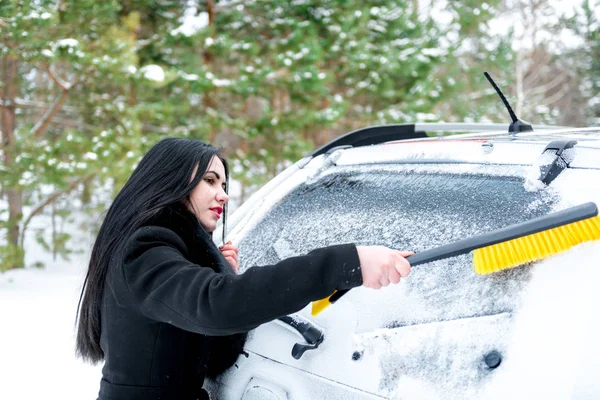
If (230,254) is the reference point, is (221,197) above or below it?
above

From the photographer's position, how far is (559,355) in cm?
128

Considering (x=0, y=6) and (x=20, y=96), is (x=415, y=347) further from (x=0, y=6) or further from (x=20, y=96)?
(x=20, y=96)

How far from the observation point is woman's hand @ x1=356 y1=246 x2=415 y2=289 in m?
1.39

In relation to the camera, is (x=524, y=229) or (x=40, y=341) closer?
(x=524, y=229)

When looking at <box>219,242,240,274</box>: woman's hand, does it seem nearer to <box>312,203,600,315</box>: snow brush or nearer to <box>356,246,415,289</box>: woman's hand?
<box>312,203,600,315</box>: snow brush

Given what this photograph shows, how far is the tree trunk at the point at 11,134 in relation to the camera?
9.22 meters

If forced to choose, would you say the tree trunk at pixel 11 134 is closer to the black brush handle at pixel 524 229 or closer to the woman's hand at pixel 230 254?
the woman's hand at pixel 230 254

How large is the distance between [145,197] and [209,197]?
181 mm

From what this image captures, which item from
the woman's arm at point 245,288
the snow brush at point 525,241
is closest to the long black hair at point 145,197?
the woman's arm at point 245,288

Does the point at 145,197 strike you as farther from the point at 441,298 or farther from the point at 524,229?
the point at 524,229

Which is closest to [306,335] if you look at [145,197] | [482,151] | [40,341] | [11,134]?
[145,197]

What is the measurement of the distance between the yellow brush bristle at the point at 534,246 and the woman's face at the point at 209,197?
2.50 ft

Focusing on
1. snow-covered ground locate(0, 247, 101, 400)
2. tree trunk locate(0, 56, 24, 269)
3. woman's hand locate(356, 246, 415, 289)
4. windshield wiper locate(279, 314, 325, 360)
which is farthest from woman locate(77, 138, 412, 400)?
tree trunk locate(0, 56, 24, 269)

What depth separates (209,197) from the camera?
71.5 inches
